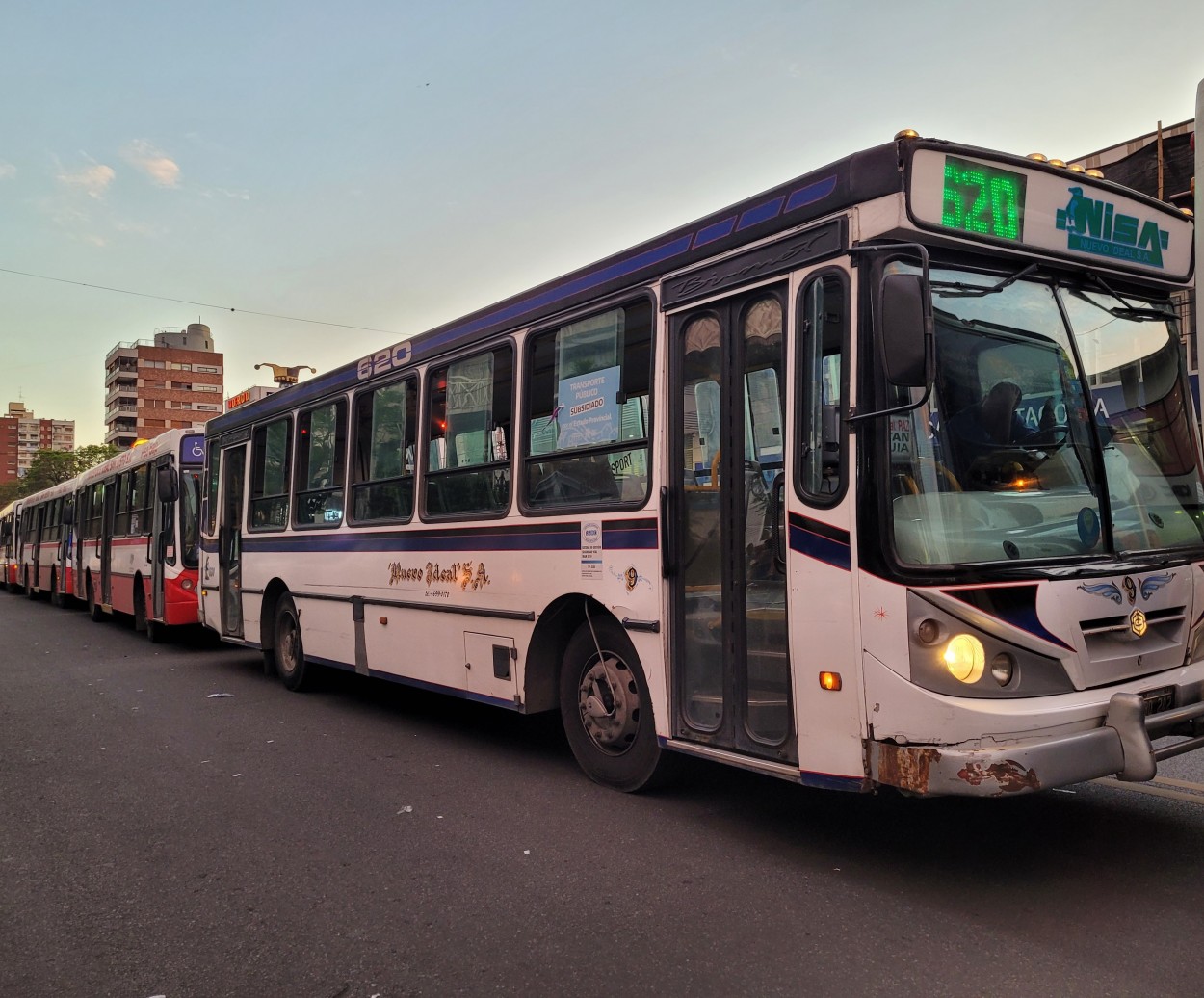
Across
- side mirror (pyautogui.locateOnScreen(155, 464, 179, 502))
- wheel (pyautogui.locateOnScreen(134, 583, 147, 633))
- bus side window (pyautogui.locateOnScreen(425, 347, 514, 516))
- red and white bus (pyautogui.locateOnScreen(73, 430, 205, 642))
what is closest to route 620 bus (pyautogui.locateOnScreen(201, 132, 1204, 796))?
bus side window (pyautogui.locateOnScreen(425, 347, 514, 516))

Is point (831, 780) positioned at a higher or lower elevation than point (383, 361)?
lower

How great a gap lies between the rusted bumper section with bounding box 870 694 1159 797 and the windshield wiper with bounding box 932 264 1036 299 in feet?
5.78

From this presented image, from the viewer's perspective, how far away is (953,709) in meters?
3.70

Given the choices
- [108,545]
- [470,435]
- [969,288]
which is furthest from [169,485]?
[969,288]

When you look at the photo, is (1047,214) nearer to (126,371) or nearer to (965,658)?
(965,658)

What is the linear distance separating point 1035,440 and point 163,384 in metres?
126

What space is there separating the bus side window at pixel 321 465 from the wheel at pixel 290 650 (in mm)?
1055

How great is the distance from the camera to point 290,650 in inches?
387

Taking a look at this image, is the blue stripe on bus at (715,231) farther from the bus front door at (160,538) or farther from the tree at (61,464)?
the tree at (61,464)

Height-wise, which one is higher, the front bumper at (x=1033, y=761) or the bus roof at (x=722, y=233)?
the bus roof at (x=722, y=233)

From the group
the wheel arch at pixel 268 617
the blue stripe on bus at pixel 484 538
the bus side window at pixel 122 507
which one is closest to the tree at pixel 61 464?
the bus side window at pixel 122 507

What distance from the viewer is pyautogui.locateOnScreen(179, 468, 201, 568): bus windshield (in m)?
14.0

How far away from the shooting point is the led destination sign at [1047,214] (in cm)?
405

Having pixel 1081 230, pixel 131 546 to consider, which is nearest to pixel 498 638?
pixel 1081 230
